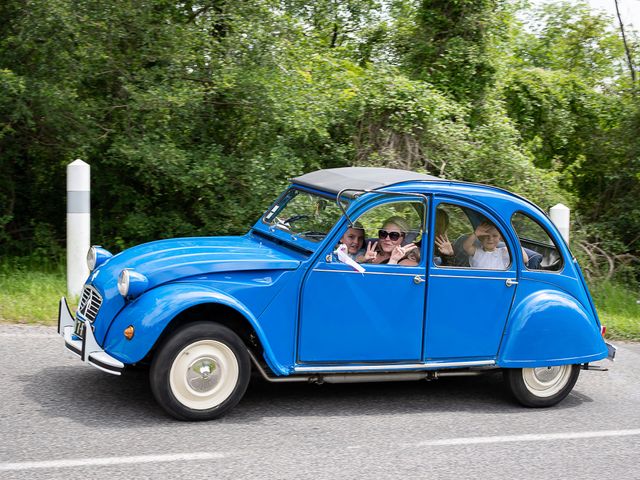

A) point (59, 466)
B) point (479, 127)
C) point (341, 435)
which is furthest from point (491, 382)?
point (479, 127)

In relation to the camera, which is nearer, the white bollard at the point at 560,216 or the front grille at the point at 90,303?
the front grille at the point at 90,303

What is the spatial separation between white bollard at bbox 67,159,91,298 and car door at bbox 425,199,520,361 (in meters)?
3.83

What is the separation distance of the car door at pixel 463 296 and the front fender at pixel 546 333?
100 millimetres

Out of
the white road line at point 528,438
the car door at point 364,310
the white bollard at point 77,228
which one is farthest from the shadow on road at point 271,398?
the white bollard at point 77,228

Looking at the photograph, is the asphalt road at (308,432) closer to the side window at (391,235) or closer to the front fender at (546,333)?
the front fender at (546,333)

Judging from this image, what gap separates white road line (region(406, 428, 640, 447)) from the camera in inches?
200

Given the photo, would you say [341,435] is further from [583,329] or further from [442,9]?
[442,9]

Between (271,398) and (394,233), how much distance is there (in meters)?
1.47

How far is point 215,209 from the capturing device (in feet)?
32.7

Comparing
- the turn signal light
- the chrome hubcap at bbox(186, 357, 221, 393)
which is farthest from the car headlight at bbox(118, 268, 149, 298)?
the chrome hubcap at bbox(186, 357, 221, 393)

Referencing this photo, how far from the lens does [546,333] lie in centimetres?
589

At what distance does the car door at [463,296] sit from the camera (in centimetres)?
566

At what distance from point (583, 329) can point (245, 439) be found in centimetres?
272

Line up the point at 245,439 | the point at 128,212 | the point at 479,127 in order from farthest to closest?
the point at 479,127 < the point at 128,212 < the point at 245,439
